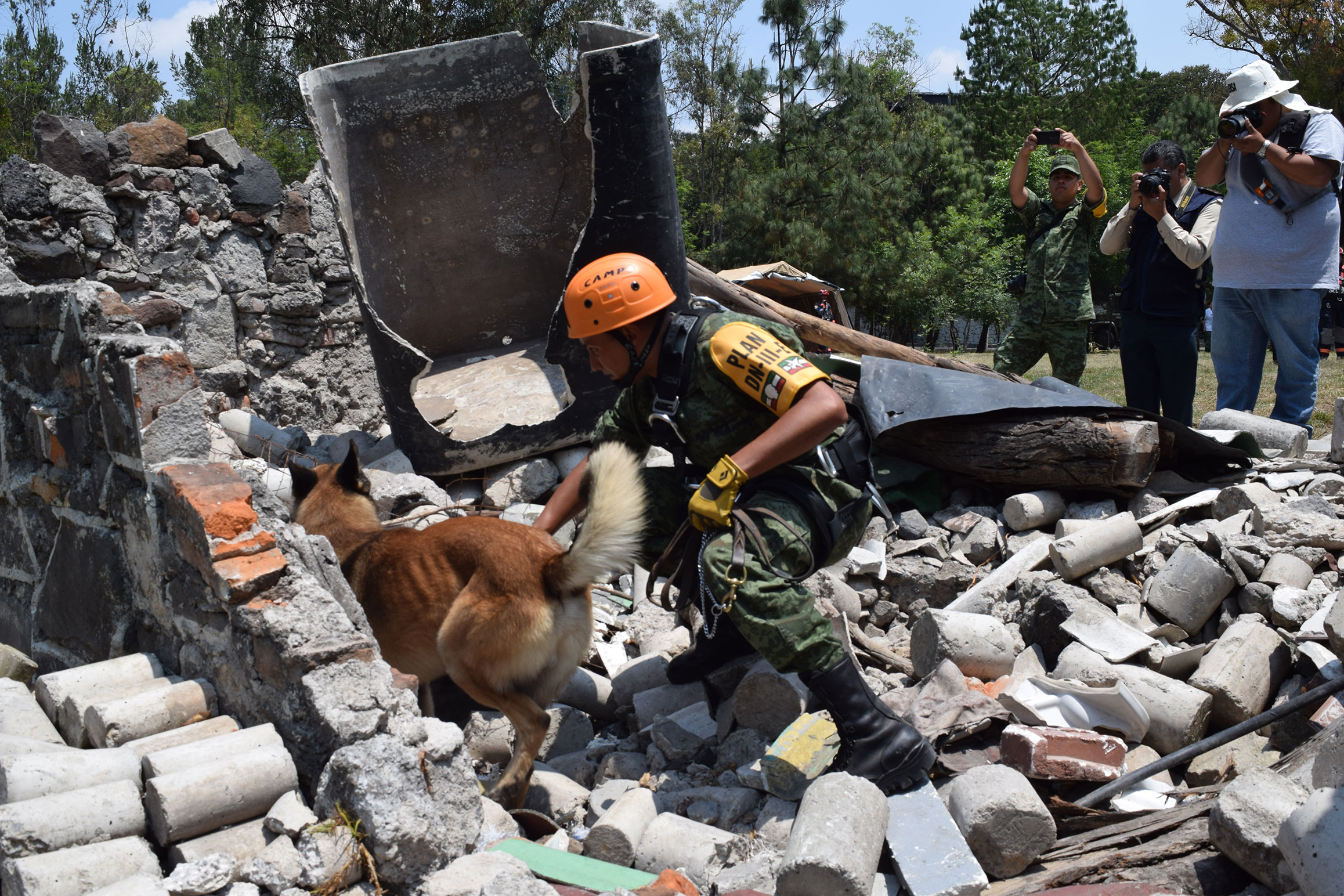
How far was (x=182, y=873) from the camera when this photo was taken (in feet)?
6.76

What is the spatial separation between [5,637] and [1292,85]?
6.95 metres

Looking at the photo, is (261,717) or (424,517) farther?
(424,517)

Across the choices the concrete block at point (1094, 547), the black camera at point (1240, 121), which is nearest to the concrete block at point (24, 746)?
A: the concrete block at point (1094, 547)

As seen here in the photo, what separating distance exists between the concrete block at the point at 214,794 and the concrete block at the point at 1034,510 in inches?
147

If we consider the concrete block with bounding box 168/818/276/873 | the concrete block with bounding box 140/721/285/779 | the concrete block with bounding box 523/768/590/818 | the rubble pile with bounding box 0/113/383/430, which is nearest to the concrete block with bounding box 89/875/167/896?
the concrete block with bounding box 168/818/276/873

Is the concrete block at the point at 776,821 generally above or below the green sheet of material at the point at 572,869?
below

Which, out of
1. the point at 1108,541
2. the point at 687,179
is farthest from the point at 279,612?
the point at 687,179

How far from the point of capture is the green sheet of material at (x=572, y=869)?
2428 mm

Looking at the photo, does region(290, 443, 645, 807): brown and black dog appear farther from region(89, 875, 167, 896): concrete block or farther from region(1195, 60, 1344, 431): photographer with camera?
region(1195, 60, 1344, 431): photographer with camera

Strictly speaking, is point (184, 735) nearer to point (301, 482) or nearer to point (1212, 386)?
point (301, 482)

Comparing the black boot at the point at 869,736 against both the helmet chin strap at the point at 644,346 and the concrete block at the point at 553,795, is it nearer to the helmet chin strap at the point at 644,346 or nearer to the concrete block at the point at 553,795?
the concrete block at the point at 553,795

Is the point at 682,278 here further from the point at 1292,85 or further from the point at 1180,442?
the point at 1292,85

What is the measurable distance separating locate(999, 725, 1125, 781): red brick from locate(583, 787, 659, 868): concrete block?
1.16m

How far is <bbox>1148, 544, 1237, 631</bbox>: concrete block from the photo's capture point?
396 centimetres
